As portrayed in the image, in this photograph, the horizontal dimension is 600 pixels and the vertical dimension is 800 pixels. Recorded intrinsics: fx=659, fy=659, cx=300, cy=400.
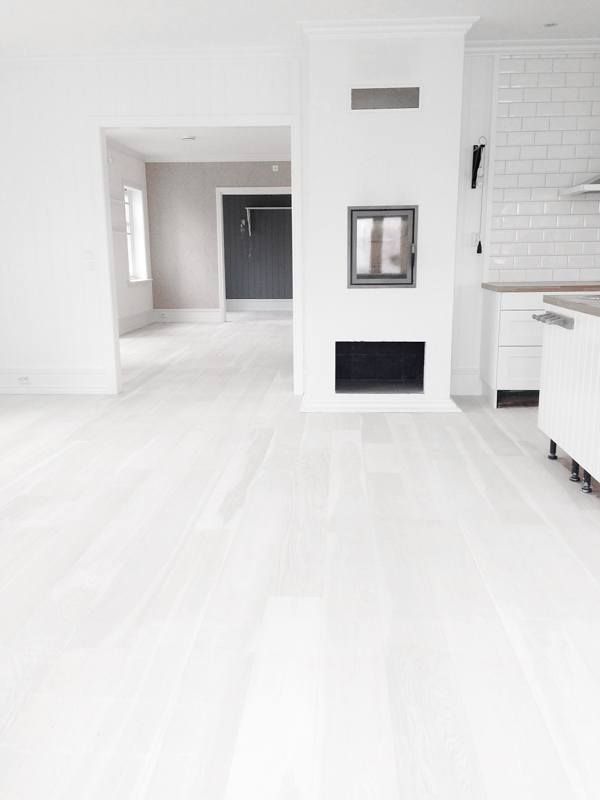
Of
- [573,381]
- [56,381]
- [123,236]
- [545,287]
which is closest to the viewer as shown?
[573,381]

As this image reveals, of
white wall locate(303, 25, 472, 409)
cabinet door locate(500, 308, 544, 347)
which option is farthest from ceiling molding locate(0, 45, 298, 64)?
cabinet door locate(500, 308, 544, 347)

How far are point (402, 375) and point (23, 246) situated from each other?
3123 millimetres

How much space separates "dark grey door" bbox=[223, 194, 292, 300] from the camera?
10.9 metres

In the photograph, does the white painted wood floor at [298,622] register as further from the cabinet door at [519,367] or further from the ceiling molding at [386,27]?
the ceiling molding at [386,27]

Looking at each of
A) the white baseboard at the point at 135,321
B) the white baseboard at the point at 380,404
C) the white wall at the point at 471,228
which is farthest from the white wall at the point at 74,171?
the white baseboard at the point at 135,321

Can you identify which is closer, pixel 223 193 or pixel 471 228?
pixel 471 228

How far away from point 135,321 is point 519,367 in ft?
21.2

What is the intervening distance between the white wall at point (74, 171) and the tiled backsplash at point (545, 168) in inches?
66.1

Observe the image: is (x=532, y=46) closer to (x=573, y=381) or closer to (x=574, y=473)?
(x=573, y=381)

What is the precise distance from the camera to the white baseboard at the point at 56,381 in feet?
17.5

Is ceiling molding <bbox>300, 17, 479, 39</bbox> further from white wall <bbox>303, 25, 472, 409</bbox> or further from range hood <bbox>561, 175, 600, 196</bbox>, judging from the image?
range hood <bbox>561, 175, 600, 196</bbox>

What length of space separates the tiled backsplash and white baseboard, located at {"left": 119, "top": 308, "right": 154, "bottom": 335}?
18.7 feet

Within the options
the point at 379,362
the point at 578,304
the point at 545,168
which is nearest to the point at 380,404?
the point at 379,362

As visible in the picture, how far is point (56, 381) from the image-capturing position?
211 inches
